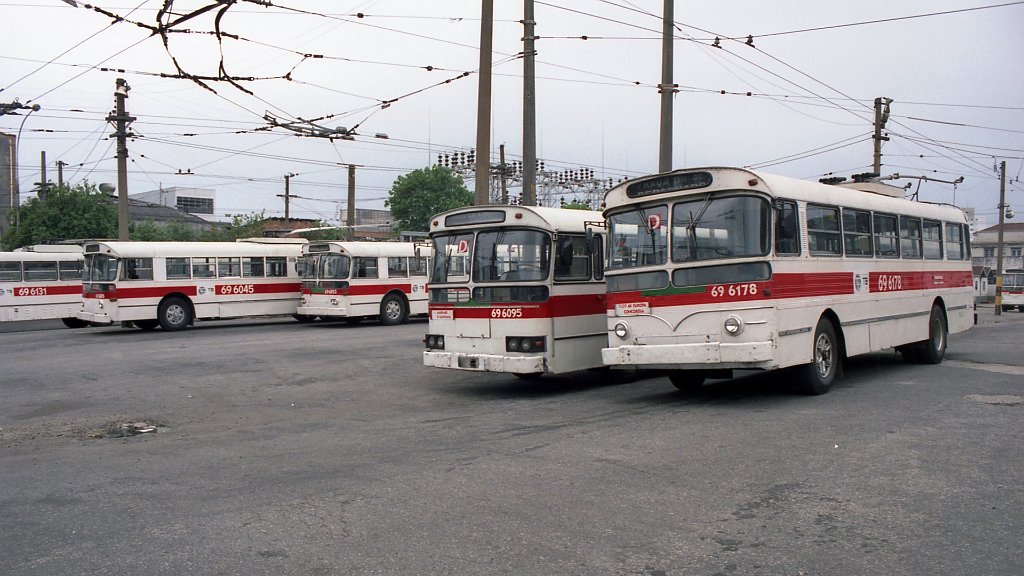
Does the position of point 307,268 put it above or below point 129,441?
above

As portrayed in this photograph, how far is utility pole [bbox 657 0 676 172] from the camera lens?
18500mm

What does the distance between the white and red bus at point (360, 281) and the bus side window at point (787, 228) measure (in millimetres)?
15557

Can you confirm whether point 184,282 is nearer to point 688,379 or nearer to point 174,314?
point 174,314

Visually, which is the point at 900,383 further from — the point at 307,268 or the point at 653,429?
the point at 307,268

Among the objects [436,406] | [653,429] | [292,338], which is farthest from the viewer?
[292,338]

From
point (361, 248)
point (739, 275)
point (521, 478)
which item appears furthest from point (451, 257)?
point (361, 248)

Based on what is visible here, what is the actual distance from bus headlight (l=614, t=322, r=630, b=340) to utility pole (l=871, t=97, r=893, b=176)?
2556cm

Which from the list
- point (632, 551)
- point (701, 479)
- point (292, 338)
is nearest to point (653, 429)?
point (701, 479)

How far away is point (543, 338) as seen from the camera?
11.6 metres

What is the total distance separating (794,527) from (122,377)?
12183 mm

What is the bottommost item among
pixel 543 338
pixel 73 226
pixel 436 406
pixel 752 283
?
pixel 436 406

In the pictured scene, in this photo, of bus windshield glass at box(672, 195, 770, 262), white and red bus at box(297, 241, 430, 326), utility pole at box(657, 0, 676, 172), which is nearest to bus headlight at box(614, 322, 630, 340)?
bus windshield glass at box(672, 195, 770, 262)

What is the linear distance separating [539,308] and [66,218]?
134 feet

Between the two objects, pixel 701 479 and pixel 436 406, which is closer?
pixel 701 479
